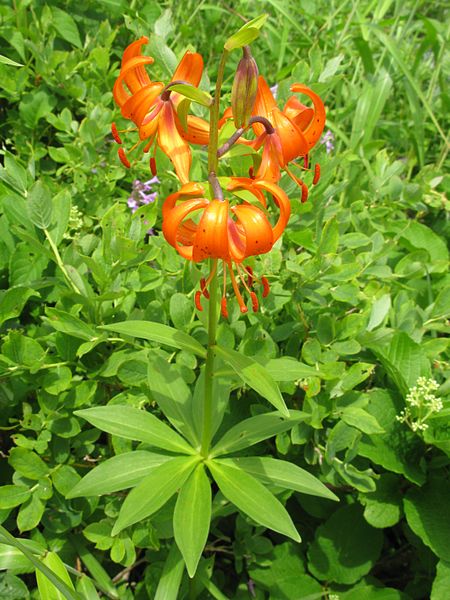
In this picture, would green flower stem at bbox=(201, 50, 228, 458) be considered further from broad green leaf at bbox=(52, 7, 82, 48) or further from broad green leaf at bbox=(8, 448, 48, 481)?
broad green leaf at bbox=(52, 7, 82, 48)

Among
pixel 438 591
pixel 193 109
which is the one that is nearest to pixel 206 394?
pixel 438 591

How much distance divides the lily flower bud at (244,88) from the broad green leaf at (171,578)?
81 cm

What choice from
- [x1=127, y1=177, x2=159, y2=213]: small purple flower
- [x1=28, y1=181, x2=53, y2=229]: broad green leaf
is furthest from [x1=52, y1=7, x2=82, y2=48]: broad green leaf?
[x1=28, y1=181, x2=53, y2=229]: broad green leaf

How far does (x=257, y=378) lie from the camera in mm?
932

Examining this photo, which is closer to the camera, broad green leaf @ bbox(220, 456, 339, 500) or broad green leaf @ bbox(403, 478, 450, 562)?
broad green leaf @ bbox(220, 456, 339, 500)

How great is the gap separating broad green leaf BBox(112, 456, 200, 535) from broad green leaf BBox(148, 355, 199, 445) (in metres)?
0.11

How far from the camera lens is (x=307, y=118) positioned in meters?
0.89

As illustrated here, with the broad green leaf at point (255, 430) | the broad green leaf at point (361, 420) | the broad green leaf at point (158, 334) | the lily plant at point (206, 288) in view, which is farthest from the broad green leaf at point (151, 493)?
the broad green leaf at point (361, 420)

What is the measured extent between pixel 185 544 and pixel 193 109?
0.97 meters

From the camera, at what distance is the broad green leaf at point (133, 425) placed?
3.49 feet

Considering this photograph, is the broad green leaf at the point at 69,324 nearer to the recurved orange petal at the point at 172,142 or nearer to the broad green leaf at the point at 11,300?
the broad green leaf at the point at 11,300

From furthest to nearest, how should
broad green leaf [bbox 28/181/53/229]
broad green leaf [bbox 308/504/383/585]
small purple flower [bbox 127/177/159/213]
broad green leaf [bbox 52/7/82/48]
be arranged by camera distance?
1. broad green leaf [bbox 52/7/82/48]
2. small purple flower [bbox 127/177/159/213]
3. broad green leaf [bbox 308/504/383/585]
4. broad green leaf [bbox 28/181/53/229]

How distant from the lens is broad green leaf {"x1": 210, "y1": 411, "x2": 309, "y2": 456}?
44.6 inches

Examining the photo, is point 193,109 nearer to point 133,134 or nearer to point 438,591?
point 133,134
